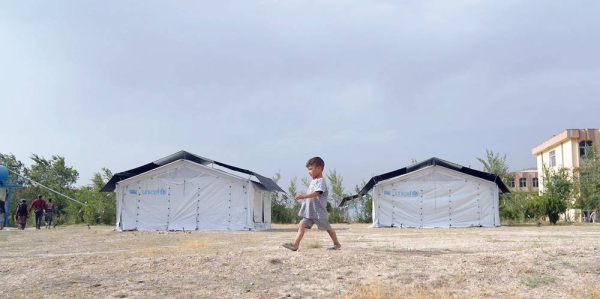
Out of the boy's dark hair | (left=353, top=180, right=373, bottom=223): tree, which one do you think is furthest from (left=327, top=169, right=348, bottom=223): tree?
the boy's dark hair

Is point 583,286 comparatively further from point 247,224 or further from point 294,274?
point 247,224

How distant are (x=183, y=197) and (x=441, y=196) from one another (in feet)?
36.0

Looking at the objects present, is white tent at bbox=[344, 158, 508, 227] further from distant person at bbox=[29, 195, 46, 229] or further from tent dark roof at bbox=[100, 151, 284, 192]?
distant person at bbox=[29, 195, 46, 229]

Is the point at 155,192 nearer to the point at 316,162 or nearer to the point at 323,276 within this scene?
the point at 316,162

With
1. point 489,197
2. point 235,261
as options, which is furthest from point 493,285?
point 489,197

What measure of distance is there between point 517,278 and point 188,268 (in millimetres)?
3619

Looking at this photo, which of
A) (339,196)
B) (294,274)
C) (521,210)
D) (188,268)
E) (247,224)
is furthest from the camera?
(339,196)

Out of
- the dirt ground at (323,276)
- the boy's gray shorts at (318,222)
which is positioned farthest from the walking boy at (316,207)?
the dirt ground at (323,276)

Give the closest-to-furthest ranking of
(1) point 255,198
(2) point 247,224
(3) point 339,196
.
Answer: (2) point 247,224 → (1) point 255,198 → (3) point 339,196

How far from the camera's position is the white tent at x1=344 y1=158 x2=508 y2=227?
24016mm

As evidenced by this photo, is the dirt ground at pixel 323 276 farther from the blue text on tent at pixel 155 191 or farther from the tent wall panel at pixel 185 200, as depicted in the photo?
the blue text on tent at pixel 155 191

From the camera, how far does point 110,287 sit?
18.9ft

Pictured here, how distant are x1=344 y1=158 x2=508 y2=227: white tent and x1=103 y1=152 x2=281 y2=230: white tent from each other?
643cm

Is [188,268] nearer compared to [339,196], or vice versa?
[188,268]
